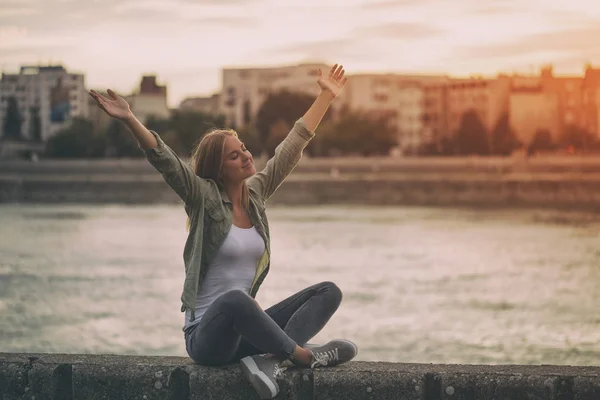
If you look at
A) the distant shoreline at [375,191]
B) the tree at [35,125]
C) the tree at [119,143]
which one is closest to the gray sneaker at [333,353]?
the distant shoreline at [375,191]

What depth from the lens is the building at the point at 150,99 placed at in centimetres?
15500

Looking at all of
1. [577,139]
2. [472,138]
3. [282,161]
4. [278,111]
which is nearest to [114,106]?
[282,161]

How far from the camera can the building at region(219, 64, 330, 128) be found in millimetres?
161625

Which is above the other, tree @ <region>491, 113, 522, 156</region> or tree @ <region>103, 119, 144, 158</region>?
tree @ <region>103, 119, 144, 158</region>

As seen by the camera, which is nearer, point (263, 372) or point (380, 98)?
point (263, 372)

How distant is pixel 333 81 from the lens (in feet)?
20.6

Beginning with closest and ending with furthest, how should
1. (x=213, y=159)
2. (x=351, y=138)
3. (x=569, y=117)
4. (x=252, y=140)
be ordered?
(x=213, y=159)
(x=252, y=140)
(x=351, y=138)
(x=569, y=117)

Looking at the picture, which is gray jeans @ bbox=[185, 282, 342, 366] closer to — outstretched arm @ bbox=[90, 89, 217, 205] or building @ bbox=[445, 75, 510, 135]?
outstretched arm @ bbox=[90, 89, 217, 205]

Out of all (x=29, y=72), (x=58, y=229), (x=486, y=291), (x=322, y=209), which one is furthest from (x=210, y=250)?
(x=29, y=72)

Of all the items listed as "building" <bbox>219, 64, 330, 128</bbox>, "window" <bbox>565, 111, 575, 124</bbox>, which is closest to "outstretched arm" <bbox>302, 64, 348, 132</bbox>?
"window" <bbox>565, 111, 575, 124</bbox>

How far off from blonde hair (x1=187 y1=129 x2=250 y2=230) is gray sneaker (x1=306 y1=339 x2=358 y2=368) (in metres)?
0.76

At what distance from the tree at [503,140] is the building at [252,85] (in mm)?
34169

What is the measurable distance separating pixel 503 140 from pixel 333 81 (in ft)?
406

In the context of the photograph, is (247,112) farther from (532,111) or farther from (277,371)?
(277,371)
